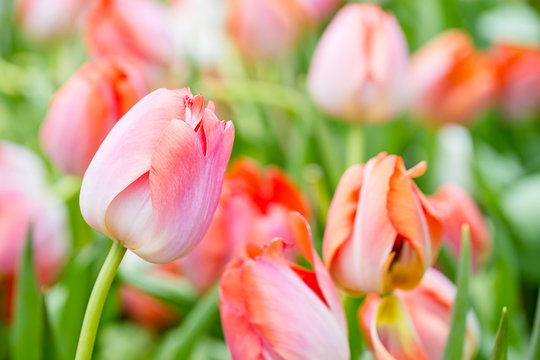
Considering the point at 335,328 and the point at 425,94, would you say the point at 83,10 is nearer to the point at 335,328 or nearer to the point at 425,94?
the point at 425,94

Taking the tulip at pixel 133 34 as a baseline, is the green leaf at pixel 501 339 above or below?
below

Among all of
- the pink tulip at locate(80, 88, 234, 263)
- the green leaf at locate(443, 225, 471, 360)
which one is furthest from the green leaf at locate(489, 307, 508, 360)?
the pink tulip at locate(80, 88, 234, 263)

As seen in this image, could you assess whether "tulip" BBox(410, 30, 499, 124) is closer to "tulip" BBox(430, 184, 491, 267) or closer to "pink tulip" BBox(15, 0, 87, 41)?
"tulip" BBox(430, 184, 491, 267)

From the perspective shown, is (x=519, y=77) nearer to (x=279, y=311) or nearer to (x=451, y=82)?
(x=451, y=82)

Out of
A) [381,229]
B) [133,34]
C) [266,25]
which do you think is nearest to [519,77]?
[266,25]

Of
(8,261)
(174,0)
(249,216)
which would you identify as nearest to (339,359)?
(249,216)

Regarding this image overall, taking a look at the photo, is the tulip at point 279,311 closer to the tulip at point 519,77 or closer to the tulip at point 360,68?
the tulip at point 360,68

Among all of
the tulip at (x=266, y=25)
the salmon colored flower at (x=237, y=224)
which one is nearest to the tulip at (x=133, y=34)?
the tulip at (x=266, y=25)
